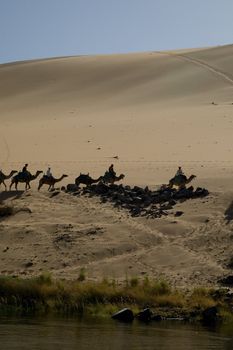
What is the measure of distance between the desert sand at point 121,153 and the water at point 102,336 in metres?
3.54

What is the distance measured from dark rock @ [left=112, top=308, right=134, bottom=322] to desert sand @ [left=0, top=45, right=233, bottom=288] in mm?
2631

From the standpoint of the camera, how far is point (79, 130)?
44.9 metres

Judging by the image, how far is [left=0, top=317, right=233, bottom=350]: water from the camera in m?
15.5

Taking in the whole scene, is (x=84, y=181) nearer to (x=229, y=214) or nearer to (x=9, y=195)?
(x=9, y=195)

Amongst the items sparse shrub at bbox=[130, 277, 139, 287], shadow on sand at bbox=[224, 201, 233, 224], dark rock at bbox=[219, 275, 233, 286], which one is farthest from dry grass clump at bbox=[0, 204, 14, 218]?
dark rock at bbox=[219, 275, 233, 286]

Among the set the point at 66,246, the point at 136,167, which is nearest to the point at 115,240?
the point at 66,246

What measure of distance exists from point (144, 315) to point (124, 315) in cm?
45

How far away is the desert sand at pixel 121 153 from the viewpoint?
22.9 meters

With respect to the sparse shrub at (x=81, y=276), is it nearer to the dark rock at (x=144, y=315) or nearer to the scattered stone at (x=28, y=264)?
the scattered stone at (x=28, y=264)

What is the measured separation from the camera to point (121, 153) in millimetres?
37656

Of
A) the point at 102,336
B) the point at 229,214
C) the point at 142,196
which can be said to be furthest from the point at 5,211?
the point at 102,336

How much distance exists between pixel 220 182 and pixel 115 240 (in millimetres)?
6061

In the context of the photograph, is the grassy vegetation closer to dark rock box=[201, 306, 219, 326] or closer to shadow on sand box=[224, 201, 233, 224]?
dark rock box=[201, 306, 219, 326]

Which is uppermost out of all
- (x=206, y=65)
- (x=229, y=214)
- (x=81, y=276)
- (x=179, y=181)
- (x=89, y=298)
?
(x=206, y=65)
